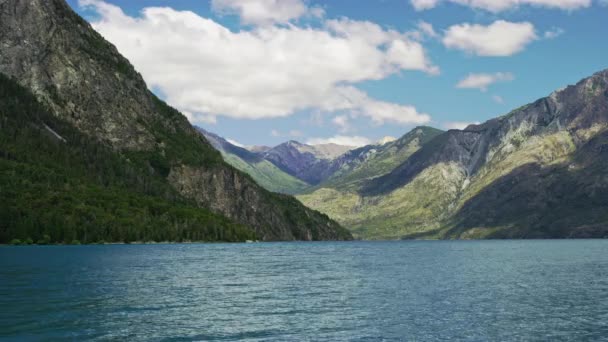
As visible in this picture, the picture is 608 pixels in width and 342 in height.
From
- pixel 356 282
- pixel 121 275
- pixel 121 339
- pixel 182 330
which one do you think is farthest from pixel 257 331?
pixel 121 275

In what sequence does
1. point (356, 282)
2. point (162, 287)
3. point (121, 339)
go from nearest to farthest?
1. point (121, 339)
2. point (162, 287)
3. point (356, 282)

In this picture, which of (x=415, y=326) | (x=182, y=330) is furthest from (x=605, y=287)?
(x=182, y=330)

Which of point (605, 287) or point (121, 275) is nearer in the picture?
point (605, 287)

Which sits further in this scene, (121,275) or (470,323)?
(121,275)

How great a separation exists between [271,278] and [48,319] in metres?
51.1

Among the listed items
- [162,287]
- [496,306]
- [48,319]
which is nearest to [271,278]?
[162,287]

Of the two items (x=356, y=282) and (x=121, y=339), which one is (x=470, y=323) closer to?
(x=121, y=339)

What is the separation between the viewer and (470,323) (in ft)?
182

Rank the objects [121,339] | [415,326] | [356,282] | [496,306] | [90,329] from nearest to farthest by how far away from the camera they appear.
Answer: [121,339] < [90,329] < [415,326] < [496,306] < [356,282]

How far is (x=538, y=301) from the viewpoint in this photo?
70750 mm

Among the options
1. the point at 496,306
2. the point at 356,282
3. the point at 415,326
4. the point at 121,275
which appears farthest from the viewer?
the point at 121,275

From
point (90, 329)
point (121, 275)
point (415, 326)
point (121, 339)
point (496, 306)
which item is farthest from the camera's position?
point (121, 275)

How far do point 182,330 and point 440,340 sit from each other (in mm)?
22522

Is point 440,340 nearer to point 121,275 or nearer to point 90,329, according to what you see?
point 90,329
